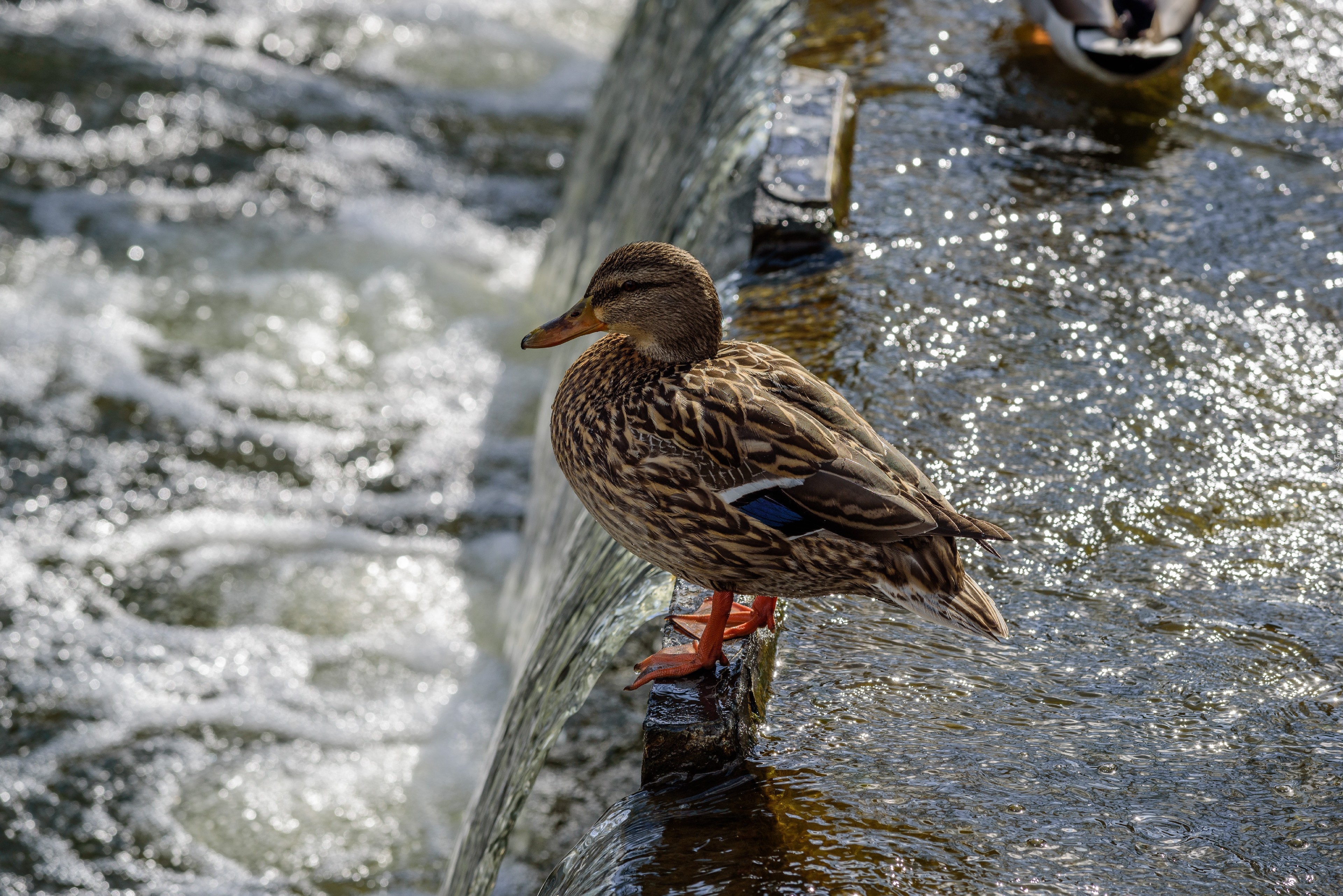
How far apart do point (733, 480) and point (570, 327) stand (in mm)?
688

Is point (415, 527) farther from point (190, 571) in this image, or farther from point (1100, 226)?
point (1100, 226)

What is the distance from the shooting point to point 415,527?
22.0ft

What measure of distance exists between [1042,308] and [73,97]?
321 inches

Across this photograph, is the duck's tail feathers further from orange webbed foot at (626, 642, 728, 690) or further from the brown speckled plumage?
orange webbed foot at (626, 642, 728, 690)

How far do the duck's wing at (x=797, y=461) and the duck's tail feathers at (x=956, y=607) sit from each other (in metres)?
0.13

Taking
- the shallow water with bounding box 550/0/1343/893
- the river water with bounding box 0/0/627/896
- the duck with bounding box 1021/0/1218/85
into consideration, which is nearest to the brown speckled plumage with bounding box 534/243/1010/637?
the shallow water with bounding box 550/0/1343/893

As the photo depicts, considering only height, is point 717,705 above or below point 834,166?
below

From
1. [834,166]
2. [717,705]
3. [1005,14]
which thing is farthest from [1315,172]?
[717,705]

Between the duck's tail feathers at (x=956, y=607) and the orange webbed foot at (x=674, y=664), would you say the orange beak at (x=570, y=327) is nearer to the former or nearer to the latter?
the orange webbed foot at (x=674, y=664)

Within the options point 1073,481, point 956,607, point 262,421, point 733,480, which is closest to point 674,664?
point 733,480

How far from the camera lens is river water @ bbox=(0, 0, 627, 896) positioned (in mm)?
5039

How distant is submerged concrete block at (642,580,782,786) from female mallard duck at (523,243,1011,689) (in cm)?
5

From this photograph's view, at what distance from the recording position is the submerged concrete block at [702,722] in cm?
250

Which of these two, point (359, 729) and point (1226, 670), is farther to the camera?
point (359, 729)
